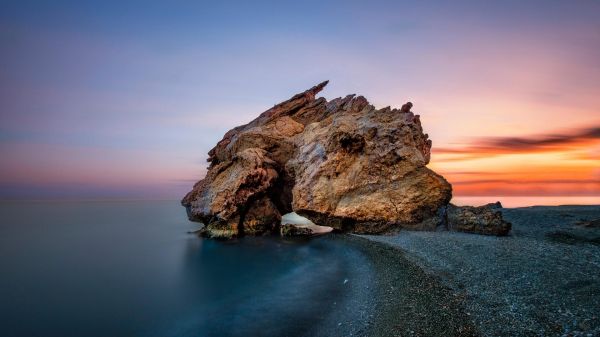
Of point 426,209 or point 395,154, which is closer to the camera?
point 426,209

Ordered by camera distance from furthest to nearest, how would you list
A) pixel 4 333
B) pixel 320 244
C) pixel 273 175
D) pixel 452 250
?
pixel 273 175 → pixel 320 244 → pixel 452 250 → pixel 4 333

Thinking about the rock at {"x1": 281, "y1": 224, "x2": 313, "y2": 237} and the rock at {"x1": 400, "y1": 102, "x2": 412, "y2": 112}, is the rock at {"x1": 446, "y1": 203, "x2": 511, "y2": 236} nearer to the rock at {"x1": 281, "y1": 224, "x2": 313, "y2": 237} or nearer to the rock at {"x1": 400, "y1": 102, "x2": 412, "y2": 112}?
the rock at {"x1": 281, "y1": 224, "x2": 313, "y2": 237}

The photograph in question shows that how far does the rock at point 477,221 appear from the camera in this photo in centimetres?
2291

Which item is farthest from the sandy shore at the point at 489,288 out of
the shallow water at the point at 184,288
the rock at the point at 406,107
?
the rock at the point at 406,107

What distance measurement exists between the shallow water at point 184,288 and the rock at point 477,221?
30.3 ft

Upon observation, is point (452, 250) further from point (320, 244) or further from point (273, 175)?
point (273, 175)

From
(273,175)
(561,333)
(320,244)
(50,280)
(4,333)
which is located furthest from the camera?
(273,175)

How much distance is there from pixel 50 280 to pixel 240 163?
1934 centimetres

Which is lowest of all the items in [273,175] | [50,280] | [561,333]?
[50,280]

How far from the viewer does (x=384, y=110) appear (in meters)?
36.5

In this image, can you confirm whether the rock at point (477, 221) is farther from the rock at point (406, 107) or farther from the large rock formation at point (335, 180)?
the rock at point (406, 107)

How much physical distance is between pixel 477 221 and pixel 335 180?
13346 mm

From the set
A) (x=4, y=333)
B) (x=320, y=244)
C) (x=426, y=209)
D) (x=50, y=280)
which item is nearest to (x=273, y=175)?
(x=320, y=244)

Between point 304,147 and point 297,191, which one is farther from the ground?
point 304,147
